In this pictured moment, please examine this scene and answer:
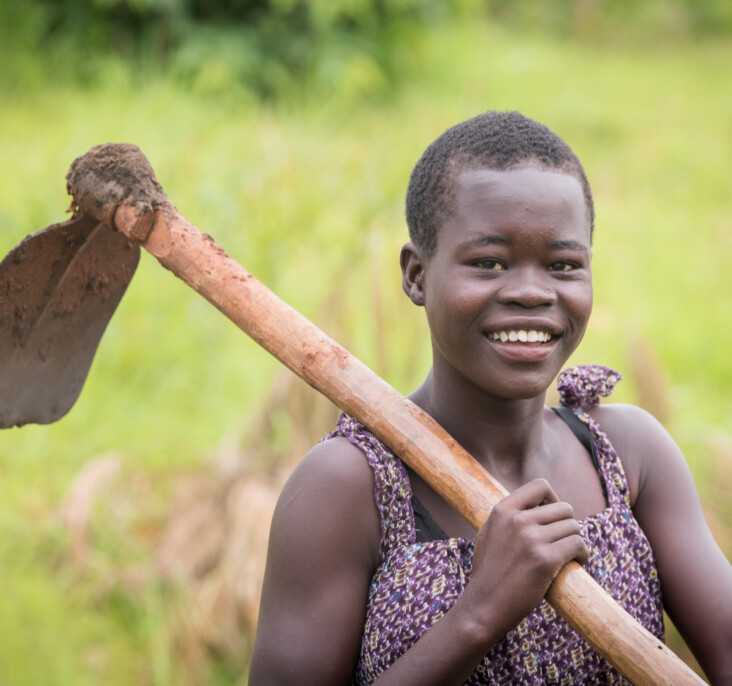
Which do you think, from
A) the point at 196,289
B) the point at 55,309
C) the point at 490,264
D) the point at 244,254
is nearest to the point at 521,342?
the point at 490,264

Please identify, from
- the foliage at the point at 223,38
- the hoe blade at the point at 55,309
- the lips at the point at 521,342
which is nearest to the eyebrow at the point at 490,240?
the lips at the point at 521,342

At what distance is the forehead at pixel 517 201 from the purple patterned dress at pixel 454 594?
35 cm

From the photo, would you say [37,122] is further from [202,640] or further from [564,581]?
[564,581]

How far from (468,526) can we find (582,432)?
0.96ft

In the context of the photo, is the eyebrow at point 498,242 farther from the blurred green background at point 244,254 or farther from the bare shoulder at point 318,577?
the blurred green background at point 244,254

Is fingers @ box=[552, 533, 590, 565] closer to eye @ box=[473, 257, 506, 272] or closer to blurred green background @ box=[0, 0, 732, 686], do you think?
eye @ box=[473, 257, 506, 272]

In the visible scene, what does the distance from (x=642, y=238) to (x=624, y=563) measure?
4650 millimetres

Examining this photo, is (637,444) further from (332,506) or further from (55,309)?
(55,309)

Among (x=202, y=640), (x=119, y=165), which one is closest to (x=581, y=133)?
(x=202, y=640)

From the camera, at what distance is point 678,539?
5.01ft

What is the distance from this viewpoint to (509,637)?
1387mm

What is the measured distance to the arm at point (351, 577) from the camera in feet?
4.11

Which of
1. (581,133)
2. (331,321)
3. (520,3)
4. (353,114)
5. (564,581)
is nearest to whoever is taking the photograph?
(564,581)

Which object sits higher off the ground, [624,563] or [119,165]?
[119,165]
